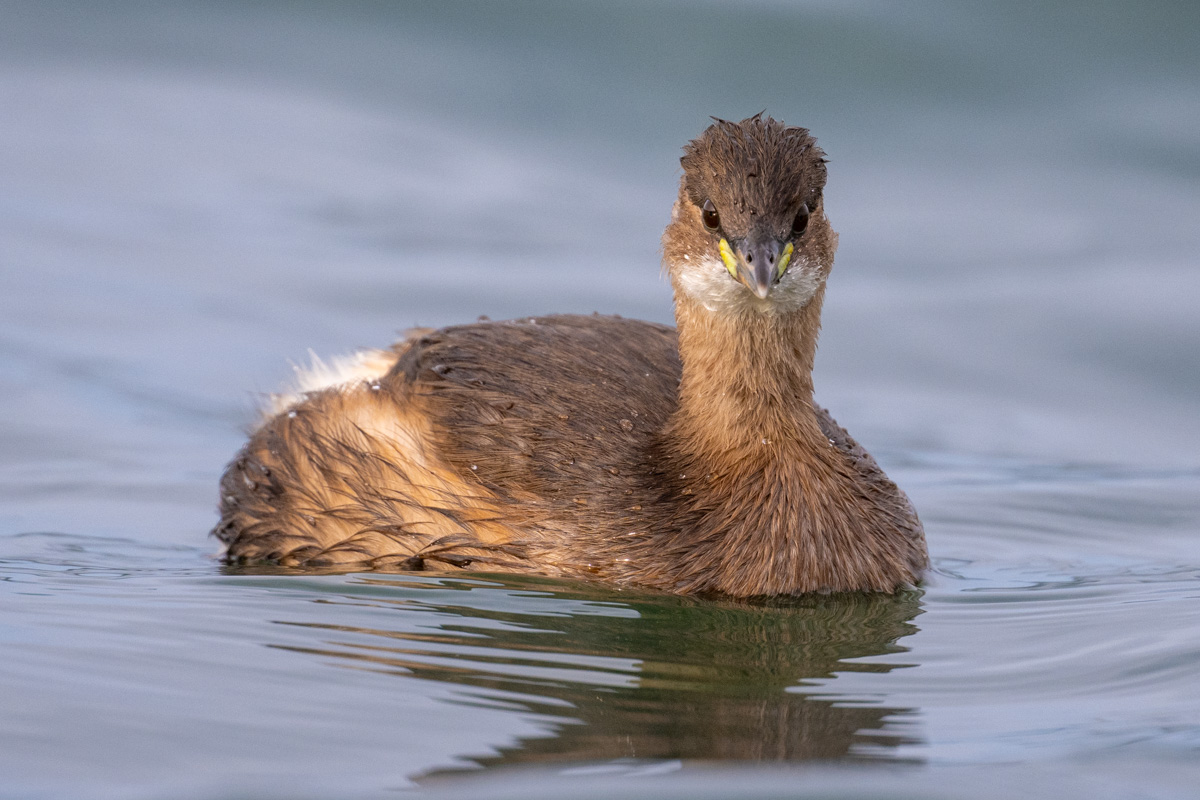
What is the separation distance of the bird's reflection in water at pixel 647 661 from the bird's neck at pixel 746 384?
29.8 inches

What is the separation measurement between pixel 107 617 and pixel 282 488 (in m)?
1.65

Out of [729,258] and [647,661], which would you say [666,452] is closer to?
[729,258]

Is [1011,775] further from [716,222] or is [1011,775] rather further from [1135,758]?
[716,222]

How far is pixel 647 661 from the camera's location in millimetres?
5762

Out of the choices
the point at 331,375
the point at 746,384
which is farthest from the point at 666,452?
the point at 331,375

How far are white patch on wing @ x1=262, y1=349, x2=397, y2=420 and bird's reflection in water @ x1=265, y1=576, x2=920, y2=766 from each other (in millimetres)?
1962

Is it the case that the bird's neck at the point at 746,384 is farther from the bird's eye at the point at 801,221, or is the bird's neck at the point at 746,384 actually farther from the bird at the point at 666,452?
the bird's eye at the point at 801,221

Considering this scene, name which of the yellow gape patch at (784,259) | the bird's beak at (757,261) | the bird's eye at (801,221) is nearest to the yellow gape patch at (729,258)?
the bird's beak at (757,261)

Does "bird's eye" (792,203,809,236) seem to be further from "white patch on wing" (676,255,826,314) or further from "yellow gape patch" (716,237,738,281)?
"yellow gape patch" (716,237,738,281)

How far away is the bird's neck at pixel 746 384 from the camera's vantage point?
7094mm

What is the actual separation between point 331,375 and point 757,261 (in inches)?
121

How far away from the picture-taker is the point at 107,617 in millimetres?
6254

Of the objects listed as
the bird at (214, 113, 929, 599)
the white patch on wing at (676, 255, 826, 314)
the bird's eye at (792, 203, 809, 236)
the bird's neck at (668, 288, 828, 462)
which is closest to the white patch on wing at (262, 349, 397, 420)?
the bird at (214, 113, 929, 599)

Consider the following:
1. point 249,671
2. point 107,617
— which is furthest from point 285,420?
point 249,671
